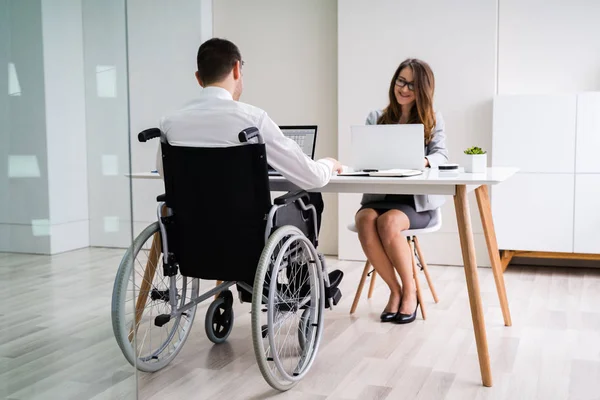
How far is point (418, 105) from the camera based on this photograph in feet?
11.2

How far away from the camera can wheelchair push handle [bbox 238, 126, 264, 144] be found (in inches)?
86.6

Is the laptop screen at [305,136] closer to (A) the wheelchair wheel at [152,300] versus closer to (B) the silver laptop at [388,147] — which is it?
(B) the silver laptop at [388,147]

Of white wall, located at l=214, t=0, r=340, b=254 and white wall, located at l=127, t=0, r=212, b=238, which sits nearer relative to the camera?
white wall, located at l=214, t=0, r=340, b=254

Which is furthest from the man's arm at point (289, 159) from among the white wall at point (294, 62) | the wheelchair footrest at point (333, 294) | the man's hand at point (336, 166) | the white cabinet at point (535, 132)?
the white wall at point (294, 62)

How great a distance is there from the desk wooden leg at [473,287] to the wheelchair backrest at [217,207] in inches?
27.8

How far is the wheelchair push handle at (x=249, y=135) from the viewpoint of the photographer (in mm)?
2199

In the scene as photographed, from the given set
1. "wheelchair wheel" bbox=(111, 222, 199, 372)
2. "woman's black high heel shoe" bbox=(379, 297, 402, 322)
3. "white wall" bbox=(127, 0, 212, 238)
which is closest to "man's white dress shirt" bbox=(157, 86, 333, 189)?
"wheelchair wheel" bbox=(111, 222, 199, 372)

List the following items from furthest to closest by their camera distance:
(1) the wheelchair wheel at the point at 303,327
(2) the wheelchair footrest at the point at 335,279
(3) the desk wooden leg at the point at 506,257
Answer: (3) the desk wooden leg at the point at 506,257 < (2) the wheelchair footrest at the point at 335,279 < (1) the wheelchair wheel at the point at 303,327

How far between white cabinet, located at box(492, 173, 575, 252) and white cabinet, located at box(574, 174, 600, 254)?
0.13ft

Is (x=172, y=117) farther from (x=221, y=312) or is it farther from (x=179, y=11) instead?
(x=179, y=11)

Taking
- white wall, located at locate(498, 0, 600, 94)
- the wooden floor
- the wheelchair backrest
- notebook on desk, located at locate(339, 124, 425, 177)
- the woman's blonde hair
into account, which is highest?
white wall, located at locate(498, 0, 600, 94)

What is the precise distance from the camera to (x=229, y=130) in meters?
2.32

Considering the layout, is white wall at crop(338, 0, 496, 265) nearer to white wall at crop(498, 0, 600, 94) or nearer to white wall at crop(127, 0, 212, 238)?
white wall at crop(498, 0, 600, 94)

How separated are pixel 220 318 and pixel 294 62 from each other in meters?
2.65
